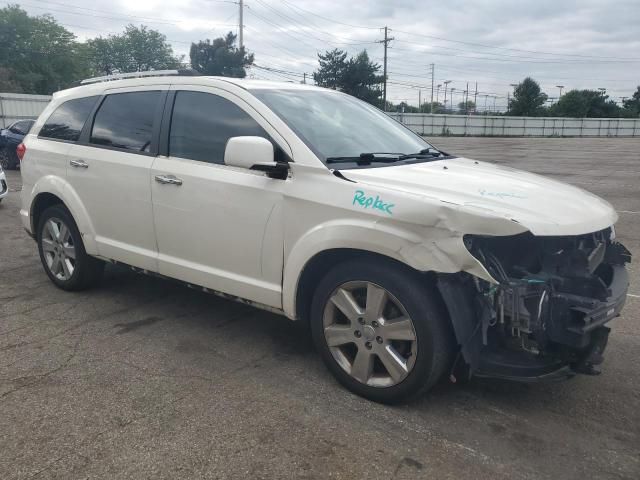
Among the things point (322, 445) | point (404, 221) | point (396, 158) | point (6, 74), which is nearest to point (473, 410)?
point (322, 445)

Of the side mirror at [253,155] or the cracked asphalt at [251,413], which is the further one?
the side mirror at [253,155]

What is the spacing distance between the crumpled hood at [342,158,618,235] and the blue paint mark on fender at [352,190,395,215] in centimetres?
9

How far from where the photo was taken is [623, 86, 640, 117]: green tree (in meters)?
88.9

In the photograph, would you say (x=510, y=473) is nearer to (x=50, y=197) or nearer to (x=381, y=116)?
(x=381, y=116)

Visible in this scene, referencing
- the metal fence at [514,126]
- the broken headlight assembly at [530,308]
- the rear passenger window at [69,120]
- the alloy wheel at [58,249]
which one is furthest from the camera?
the metal fence at [514,126]

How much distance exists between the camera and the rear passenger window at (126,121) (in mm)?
4398

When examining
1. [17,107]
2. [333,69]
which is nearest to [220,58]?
[333,69]

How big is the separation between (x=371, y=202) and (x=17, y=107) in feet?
87.5

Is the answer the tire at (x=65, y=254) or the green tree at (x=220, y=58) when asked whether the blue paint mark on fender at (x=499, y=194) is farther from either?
the green tree at (x=220, y=58)

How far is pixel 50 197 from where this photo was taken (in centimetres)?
521

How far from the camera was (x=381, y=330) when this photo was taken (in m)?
3.17

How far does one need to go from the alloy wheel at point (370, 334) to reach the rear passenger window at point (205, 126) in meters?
1.17

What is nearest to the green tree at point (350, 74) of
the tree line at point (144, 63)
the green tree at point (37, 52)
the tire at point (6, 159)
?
the tree line at point (144, 63)

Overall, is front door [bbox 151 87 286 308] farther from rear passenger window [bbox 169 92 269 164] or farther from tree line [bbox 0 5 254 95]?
tree line [bbox 0 5 254 95]
